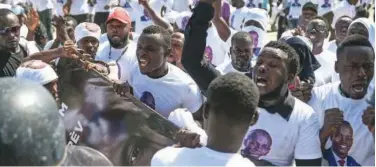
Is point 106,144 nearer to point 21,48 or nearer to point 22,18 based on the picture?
point 21,48

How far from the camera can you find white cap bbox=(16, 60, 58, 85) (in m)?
4.00

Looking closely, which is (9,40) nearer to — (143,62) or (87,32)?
(87,32)

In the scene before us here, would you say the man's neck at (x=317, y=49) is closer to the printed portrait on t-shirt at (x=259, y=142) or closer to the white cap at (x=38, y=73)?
the white cap at (x=38, y=73)

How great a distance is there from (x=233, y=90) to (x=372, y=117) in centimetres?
110

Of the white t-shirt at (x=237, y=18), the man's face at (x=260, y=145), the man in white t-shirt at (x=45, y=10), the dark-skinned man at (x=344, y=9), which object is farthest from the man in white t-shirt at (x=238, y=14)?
the man's face at (x=260, y=145)

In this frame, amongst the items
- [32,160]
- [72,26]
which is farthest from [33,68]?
[72,26]

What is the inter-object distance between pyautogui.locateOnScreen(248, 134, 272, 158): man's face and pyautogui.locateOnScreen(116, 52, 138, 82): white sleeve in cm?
169

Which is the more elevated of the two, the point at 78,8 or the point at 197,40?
the point at 197,40

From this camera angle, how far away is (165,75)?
14.1ft

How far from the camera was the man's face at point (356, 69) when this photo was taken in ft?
11.2

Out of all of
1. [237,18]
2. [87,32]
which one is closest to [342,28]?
[87,32]

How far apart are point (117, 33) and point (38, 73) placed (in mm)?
1711

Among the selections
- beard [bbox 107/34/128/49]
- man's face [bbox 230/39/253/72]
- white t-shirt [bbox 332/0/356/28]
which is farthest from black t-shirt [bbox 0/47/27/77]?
white t-shirt [bbox 332/0/356/28]

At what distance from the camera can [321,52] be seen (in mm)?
6184
